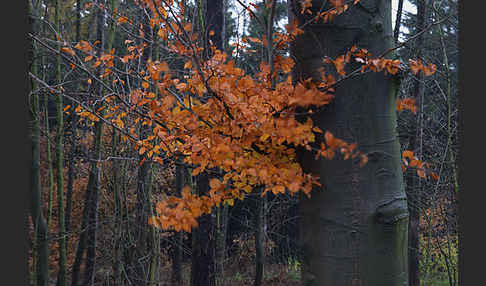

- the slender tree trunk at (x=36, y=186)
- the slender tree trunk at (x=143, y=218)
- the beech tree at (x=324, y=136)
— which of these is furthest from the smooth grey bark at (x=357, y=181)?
the slender tree trunk at (x=143, y=218)

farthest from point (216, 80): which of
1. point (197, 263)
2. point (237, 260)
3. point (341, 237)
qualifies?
point (237, 260)

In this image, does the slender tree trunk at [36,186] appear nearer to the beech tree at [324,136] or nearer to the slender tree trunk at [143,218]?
the slender tree trunk at [143,218]

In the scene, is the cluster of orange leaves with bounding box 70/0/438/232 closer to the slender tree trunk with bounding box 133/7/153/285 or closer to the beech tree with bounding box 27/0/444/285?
the beech tree with bounding box 27/0/444/285

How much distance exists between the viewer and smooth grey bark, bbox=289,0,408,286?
160 cm

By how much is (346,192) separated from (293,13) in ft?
3.47

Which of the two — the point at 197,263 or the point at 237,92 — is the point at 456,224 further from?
the point at 237,92

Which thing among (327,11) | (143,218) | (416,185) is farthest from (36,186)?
(416,185)

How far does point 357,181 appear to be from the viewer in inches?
63.9

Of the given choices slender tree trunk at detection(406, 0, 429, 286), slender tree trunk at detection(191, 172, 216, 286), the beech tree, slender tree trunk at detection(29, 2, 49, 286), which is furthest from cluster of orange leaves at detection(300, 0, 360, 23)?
slender tree trunk at detection(406, 0, 429, 286)

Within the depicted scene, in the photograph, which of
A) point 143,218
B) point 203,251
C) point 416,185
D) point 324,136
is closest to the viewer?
point 324,136

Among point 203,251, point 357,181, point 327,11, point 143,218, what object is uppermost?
point 327,11

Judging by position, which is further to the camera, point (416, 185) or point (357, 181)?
point (416, 185)

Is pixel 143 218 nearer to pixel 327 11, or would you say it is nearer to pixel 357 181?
pixel 357 181

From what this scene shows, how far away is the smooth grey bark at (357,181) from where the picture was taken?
1.60 metres
